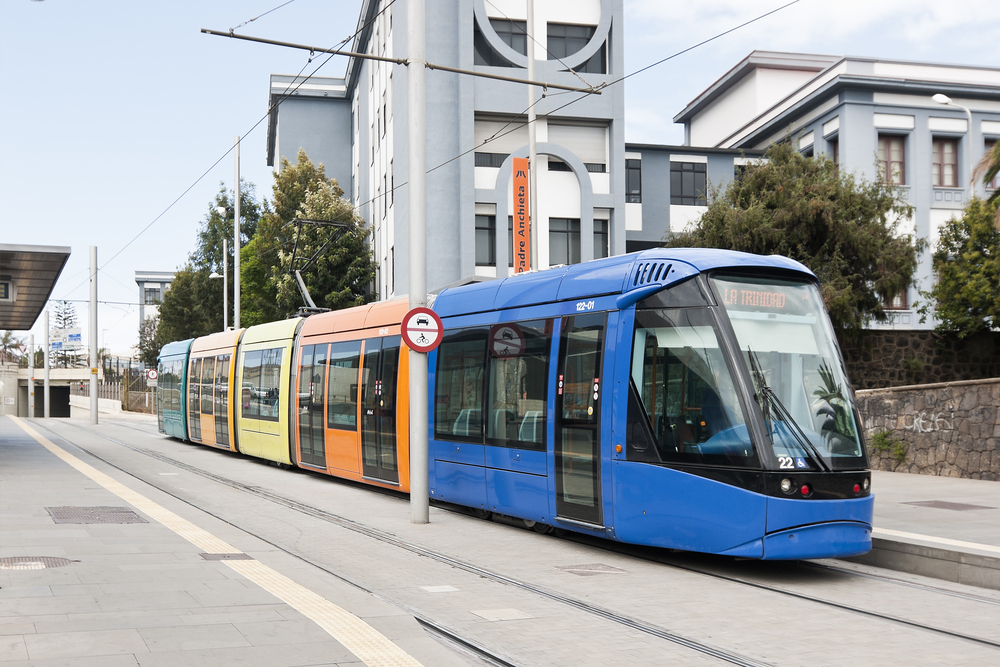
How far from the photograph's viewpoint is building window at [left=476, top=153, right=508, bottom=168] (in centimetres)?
3269

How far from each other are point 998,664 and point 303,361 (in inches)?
569

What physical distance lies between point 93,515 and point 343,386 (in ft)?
17.9

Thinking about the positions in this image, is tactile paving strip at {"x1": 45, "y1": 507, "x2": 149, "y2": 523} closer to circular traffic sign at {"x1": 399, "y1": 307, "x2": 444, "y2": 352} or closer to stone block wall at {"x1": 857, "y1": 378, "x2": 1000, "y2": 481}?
circular traffic sign at {"x1": 399, "y1": 307, "x2": 444, "y2": 352}

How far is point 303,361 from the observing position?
18656mm

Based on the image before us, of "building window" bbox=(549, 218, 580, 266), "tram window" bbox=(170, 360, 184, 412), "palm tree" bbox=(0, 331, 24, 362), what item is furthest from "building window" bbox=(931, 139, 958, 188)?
"palm tree" bbox=(0, 331, 24, 362)

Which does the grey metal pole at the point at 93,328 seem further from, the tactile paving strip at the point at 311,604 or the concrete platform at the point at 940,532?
the concrete platform at the point at 940,532

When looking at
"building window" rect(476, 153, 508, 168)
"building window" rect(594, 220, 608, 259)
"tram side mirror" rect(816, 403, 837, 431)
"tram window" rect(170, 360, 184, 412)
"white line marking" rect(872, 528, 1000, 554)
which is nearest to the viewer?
"tram side mirror" rect(816, 403, 837, 431)

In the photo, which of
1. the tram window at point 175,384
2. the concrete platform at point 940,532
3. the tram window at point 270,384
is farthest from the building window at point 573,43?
the concrete platform at point 940,532

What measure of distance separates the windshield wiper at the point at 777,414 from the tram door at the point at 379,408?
275 inches

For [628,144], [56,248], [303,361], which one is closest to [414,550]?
[303,361]

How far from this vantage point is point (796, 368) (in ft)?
29.7

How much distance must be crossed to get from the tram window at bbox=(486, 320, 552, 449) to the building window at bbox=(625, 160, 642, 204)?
Answer: 2502 centimetres

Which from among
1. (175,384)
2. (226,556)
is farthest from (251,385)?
(226,556)

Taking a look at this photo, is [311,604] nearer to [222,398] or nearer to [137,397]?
[222,398]
